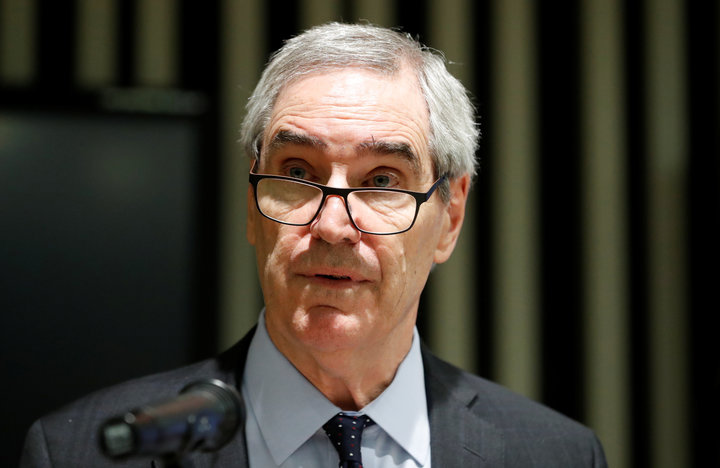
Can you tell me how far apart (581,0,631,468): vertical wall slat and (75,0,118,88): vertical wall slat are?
6.22 ft

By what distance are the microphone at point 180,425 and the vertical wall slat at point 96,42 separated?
2260 mm

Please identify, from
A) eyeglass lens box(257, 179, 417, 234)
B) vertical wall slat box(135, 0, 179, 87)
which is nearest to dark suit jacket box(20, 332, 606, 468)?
eyeglass lens box(257, 179, 417, 234)

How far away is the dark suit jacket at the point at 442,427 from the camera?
1.57 metres

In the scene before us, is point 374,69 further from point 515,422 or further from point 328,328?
point 515,422

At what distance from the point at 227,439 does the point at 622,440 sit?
8.42ft

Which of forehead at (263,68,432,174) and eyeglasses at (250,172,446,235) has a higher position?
forehead at (263,68,432,174)

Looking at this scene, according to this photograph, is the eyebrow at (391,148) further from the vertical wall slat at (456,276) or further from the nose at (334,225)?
the vertical wall slat at (456,276)

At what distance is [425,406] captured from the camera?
1788 millimetres

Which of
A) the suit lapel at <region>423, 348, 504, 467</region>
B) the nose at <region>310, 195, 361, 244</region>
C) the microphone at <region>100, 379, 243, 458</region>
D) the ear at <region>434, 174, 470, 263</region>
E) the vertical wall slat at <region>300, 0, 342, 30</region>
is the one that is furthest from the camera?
the vertical wall slat at <region>300, 0, 342, 30</region>

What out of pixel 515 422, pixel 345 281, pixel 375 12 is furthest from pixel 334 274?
pixel 375 12

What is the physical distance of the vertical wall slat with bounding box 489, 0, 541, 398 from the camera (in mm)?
3176

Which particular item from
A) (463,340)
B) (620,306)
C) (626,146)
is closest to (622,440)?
(620,306)

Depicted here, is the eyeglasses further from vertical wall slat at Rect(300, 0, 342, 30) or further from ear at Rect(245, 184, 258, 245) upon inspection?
vertical wall slat at Rect(300, 0, 342, 30)

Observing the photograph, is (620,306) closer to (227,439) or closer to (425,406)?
(425,406)
